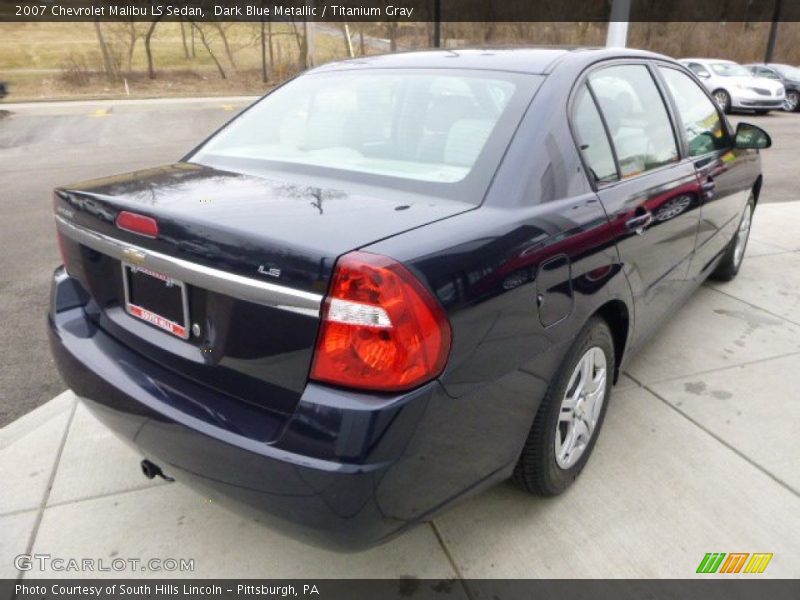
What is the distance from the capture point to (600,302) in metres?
2.28

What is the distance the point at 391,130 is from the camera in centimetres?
237

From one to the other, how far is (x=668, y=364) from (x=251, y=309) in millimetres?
2671

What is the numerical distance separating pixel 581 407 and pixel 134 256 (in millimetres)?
1672

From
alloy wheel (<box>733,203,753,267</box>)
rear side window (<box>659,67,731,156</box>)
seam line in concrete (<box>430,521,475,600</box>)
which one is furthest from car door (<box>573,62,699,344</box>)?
alloy wheel (<box>733,203,753,267</box>)

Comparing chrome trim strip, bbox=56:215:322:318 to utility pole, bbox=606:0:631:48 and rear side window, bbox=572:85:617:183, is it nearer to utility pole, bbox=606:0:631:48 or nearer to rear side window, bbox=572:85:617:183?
rear side window, bbox=572:85:617:183

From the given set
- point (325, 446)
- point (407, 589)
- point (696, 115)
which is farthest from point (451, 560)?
point (696, 115)

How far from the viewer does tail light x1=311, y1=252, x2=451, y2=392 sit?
1.53 metres

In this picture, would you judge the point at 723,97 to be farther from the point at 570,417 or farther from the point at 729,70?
the point at 570,417

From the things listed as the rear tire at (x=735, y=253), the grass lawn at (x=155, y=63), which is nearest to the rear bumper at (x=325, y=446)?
the rear tire at (x=735, y=253)

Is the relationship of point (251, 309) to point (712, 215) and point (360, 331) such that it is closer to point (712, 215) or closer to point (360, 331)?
point (360, 331)

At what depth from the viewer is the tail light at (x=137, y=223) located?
182 cm

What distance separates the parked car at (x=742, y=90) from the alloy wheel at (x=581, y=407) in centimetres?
1824

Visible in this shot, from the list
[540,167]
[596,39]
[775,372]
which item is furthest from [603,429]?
[596,39]

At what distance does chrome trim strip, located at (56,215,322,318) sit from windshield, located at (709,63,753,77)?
70.5 feet
